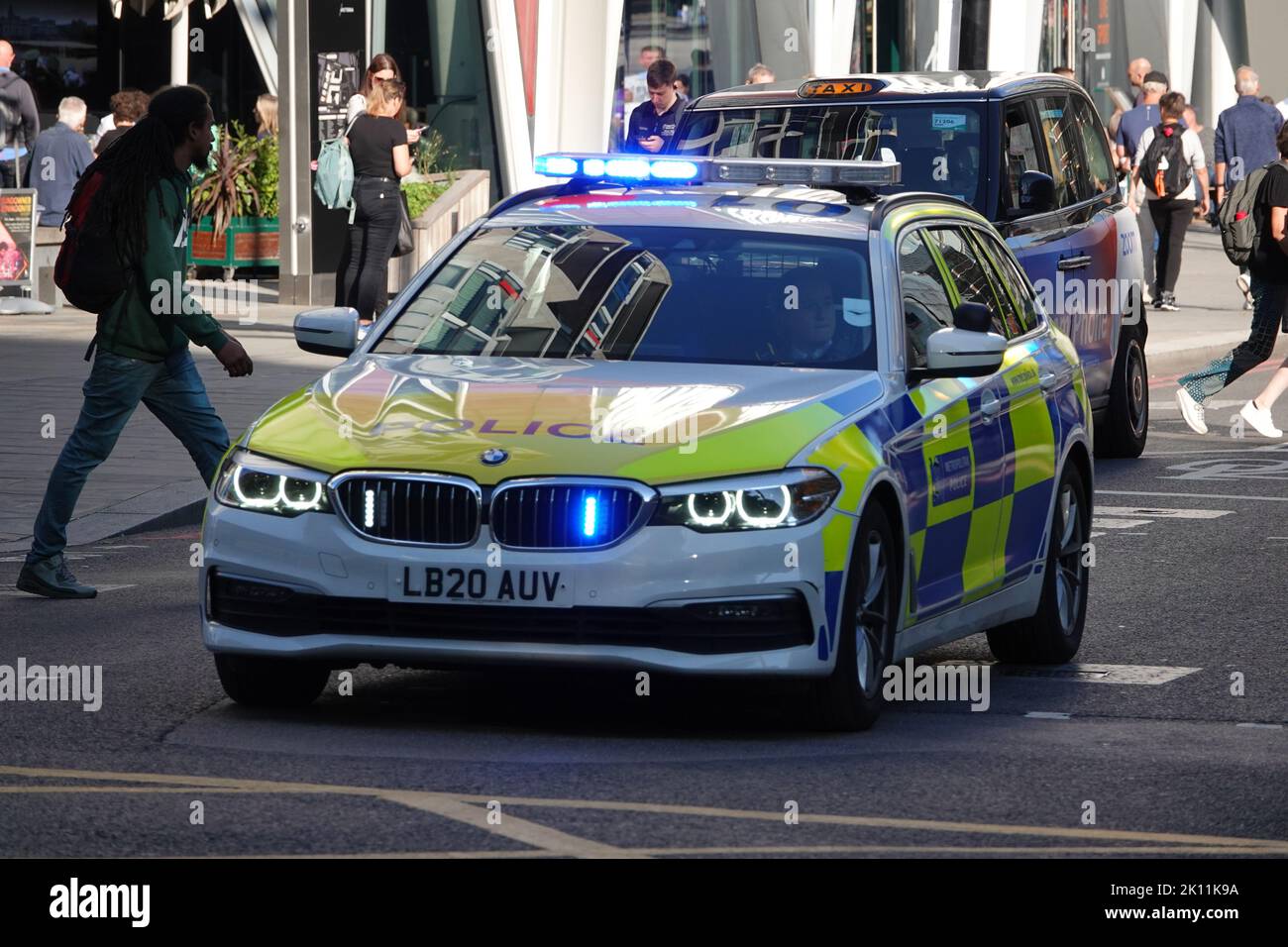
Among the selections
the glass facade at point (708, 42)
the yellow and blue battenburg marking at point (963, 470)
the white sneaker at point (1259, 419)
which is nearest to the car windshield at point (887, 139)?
the white sneaker at point (1259, 419)

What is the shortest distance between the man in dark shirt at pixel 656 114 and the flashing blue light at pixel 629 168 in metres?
9.43

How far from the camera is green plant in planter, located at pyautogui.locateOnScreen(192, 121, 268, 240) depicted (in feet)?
85.6

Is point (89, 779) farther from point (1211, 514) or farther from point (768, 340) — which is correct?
point (1211, 514)

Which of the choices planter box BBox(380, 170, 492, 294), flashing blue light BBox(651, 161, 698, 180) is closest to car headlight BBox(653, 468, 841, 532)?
flashing blue light BBox(651, 161, 698, 180)

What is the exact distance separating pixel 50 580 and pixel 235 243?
16.1m

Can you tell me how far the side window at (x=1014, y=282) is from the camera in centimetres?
948

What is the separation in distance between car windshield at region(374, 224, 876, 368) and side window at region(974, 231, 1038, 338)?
120 cm

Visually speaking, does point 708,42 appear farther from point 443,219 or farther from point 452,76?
point 443,219

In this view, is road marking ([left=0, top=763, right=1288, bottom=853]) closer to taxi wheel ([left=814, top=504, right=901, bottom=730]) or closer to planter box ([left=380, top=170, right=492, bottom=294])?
taxi wheel ([left=814, top=504, right=901, bottom=730])

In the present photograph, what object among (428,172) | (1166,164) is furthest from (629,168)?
(428,172)

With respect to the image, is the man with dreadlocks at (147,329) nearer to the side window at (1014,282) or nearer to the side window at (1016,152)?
the side window at (1014,282)

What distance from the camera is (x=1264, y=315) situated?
55.6 feet

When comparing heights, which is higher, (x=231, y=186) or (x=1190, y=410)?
(x=231, y=186)
